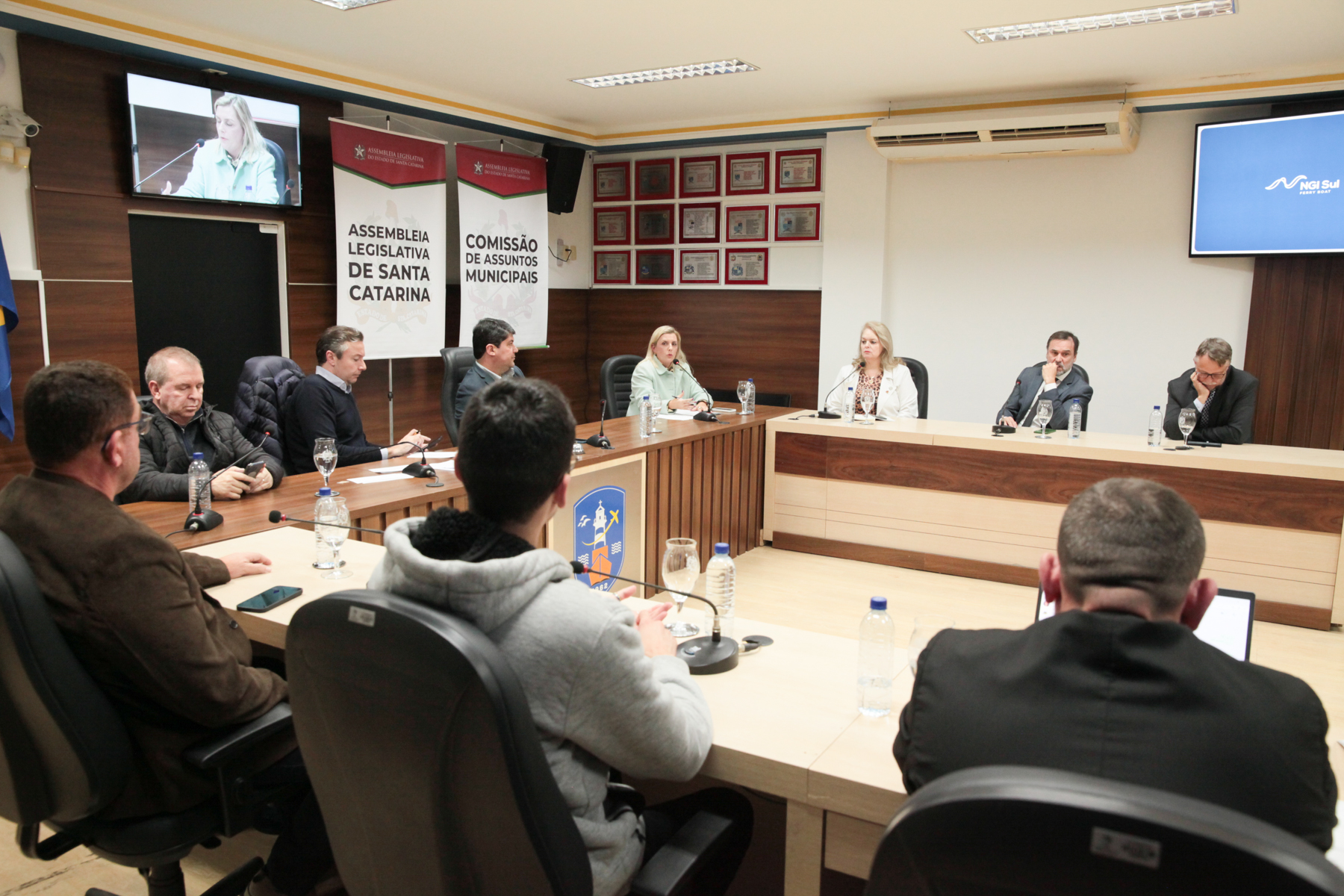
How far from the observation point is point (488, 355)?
4586mm

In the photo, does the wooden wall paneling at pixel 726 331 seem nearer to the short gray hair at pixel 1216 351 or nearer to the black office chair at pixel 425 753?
the short gray hair at pixel 1216 351

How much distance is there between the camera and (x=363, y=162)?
19.2 feet

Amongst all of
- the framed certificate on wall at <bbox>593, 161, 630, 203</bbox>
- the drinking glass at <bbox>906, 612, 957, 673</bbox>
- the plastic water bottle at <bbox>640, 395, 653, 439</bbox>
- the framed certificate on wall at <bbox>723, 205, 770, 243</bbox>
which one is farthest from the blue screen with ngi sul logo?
the drinking glass at <bbox>906, 612, 957, 673</bbox>

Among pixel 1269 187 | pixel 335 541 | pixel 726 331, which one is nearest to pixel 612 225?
pixel 726 331

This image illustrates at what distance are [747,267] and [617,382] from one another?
2.19 m

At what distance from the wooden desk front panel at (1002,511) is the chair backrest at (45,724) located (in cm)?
383

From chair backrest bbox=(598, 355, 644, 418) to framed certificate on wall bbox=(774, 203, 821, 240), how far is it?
6.74 ft

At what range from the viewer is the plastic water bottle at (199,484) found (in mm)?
2738

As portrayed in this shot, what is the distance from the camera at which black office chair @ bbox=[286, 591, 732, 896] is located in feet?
3.29

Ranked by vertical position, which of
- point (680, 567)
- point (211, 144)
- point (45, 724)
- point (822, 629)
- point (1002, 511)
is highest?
point (211, 144)

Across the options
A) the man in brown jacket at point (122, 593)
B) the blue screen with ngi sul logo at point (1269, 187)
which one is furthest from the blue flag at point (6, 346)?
the blue screen with ngi sul logo at point (1269, 187)

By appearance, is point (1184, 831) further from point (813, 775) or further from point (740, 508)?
point (740, 508)

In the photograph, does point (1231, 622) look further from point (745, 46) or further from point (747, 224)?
point (747, 224)

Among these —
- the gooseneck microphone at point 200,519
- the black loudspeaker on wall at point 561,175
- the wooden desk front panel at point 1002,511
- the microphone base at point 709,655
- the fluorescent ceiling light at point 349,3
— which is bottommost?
the wooden desk front panel at point 1002,511
